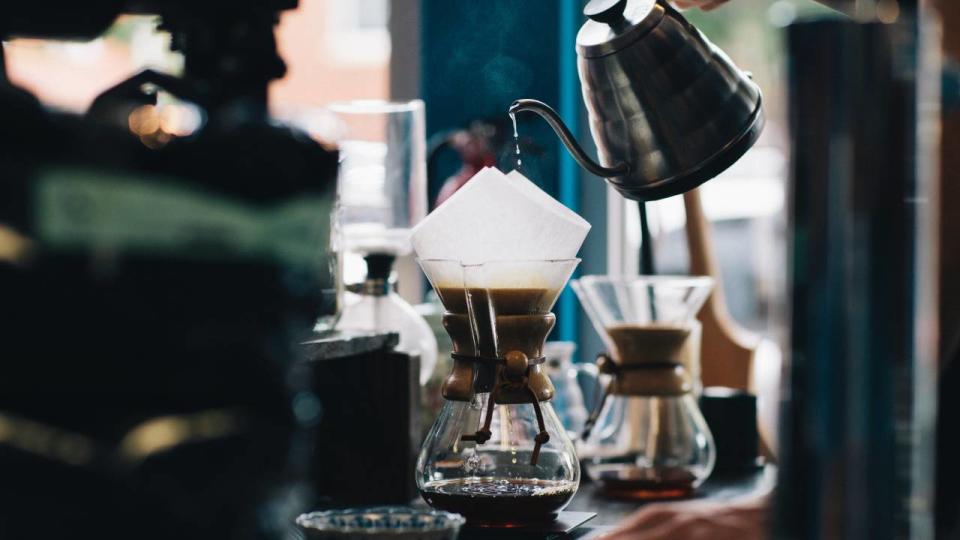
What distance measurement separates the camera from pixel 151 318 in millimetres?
604

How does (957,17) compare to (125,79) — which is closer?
(125,79)

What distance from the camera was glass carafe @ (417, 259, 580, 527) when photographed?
1190mm

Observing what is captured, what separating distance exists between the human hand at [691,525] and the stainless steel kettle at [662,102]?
314 mm

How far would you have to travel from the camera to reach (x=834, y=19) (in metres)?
Answer: 0.60

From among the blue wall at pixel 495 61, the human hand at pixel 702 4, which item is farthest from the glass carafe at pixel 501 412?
the blue wall at pixel 495 61

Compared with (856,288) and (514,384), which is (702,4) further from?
(856,288)

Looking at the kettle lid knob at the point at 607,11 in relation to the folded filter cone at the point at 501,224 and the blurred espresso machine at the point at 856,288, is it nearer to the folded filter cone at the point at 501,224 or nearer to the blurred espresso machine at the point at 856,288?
the folded filter cone at the point at 501,224

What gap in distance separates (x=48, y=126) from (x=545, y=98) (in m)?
2.14

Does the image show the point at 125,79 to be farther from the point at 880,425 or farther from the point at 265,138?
the point at 880,425

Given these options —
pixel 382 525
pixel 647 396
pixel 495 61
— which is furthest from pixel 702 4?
pixel 495 61

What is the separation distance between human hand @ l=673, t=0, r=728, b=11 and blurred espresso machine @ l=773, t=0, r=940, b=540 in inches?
36.3

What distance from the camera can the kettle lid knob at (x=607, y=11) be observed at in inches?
51.0

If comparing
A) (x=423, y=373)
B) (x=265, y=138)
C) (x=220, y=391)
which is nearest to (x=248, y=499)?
(x=220, y=391)

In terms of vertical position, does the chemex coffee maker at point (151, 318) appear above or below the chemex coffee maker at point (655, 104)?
below
